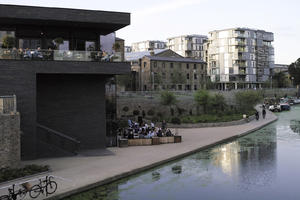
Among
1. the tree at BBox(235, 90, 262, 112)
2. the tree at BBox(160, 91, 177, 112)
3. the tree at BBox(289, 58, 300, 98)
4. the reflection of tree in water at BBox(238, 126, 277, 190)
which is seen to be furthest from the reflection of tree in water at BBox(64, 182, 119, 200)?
the tree at BBox(289, 58, 300, 98)

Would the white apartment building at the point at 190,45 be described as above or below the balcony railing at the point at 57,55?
above

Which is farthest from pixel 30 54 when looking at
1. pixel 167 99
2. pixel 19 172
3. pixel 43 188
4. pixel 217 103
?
pixel 217 103

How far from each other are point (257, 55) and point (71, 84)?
103497 millimetres

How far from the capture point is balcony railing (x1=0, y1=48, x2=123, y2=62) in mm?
20922

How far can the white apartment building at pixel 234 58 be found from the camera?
110625mm

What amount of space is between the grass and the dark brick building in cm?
355

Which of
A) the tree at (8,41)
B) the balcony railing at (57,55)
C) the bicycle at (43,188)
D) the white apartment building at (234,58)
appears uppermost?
the white apartment building at (234,58)

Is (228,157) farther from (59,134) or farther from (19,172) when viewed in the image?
(19,172)

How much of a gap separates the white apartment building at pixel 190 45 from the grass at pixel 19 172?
359 feet

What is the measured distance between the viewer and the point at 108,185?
16281mm

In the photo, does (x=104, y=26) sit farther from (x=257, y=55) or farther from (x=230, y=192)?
(x=257, y=55)

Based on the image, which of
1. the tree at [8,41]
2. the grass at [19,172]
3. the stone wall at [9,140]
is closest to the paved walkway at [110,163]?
the grass at [19,172]

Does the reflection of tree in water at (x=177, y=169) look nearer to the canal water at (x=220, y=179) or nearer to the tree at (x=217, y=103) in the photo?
the canal water at (x=220, y=179)

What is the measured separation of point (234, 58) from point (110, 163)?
97.3 m
